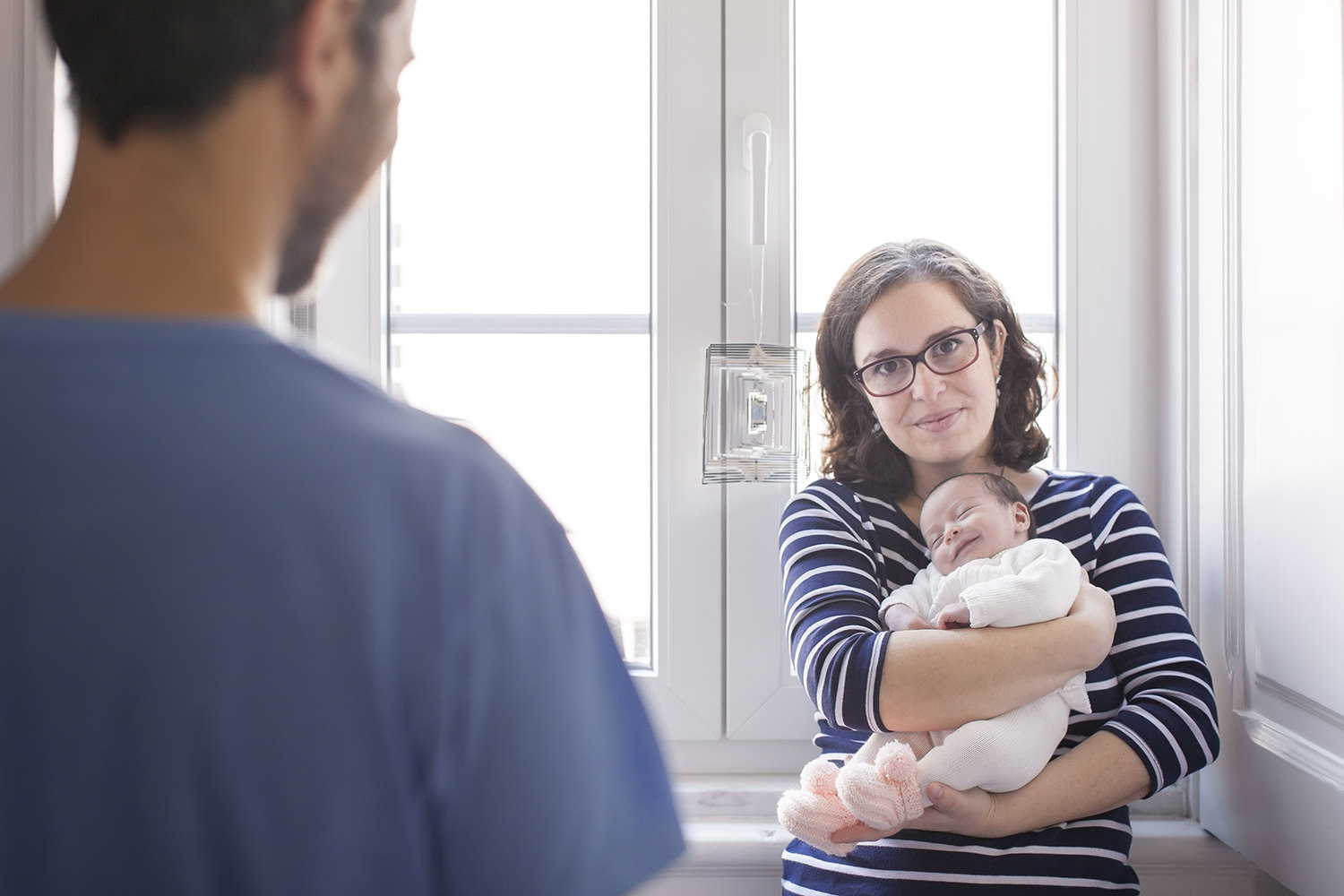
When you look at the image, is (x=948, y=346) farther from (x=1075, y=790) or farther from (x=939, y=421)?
(x=1075, y=790)

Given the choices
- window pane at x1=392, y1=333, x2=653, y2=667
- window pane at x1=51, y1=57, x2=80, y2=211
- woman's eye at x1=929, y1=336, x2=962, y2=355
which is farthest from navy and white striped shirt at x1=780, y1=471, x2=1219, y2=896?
window pane at x1=51, y1=57, x2=80, y2=211

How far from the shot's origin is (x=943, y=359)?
128 cm

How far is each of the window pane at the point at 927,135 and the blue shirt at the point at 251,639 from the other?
3.97 ft

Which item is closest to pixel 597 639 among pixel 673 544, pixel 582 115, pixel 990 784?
pixel 990 784

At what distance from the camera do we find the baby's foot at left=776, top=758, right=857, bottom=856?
3.49 feet

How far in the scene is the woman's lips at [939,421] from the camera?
1280 millimetres

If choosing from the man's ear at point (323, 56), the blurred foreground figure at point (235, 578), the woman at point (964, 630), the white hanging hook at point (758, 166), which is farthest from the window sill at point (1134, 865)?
the man's ear at point (323, 56)

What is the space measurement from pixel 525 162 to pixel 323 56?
1120mm

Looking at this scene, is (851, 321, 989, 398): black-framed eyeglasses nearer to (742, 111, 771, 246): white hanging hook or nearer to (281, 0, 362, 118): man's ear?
(742, 111, 771, 246): white hanging hook

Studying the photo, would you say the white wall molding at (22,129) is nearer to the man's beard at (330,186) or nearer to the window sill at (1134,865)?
the man's beard at (330,186)

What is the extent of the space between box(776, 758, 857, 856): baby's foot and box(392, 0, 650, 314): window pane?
793 mm

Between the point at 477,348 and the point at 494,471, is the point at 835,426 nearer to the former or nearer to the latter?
the point at 477,348

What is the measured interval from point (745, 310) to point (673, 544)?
1.31ft

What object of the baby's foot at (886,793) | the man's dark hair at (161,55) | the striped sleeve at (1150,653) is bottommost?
the baby's foot at (886,793)
